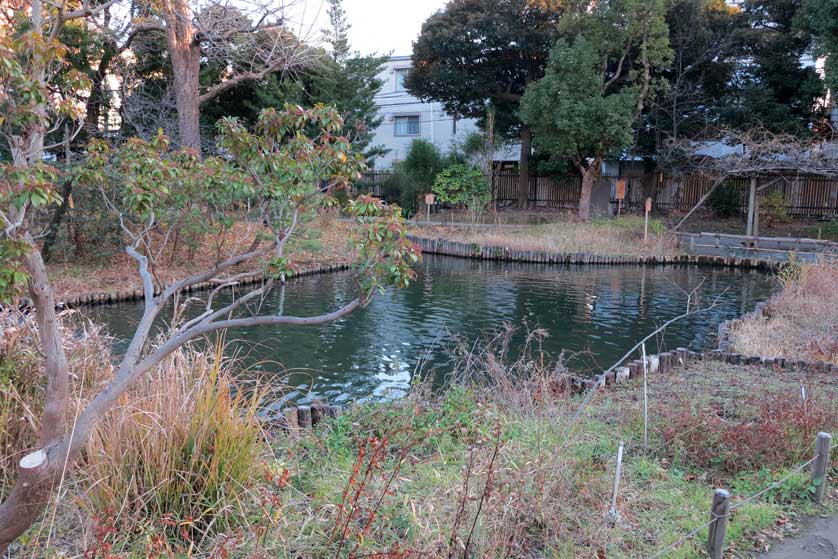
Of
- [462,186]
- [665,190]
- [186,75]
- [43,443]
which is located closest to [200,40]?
[186,75]

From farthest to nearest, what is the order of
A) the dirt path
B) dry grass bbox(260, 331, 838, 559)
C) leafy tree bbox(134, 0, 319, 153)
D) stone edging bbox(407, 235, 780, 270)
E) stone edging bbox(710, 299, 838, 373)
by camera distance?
1. stone edging bbox(407, 235, 780, 270)
2. leafy tree bbox(134, 0, 319, 153)
3. stone edging bbox(710, 299, 838, 373)
4. the dirt path
5. dry grass bbox(260, 331, 838, 559)

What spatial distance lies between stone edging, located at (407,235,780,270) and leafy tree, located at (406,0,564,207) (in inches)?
287

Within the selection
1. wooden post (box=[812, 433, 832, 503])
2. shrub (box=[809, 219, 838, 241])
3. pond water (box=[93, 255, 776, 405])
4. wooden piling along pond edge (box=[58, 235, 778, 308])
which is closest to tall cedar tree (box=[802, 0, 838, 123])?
shrub (box=[809, 219, 838, 241])

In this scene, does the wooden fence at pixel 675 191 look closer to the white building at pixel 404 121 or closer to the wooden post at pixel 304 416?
the white building at pixel 404 121

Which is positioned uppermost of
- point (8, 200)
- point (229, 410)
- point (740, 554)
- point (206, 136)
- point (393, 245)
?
point (206, 136)

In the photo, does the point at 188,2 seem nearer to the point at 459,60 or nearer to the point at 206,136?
the point at 206,136

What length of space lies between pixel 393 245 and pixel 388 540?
1345mm

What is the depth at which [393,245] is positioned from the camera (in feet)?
10.5

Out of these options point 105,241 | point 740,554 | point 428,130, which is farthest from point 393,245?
point 428,130

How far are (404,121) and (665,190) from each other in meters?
13.9

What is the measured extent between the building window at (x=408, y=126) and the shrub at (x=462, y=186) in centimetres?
1035

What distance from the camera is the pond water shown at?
800cm

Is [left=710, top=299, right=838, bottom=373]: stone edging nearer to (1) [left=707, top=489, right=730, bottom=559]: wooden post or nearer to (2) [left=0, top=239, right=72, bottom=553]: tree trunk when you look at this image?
(1) [left=707, top=489, right=730, bottom=559]: wooden post

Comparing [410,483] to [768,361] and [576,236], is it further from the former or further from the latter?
[576,236]
